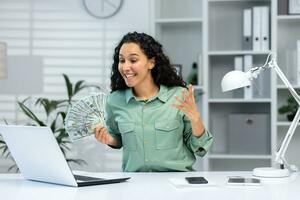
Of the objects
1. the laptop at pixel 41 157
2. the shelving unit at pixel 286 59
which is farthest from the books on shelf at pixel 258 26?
the laptop at pixel 41 157

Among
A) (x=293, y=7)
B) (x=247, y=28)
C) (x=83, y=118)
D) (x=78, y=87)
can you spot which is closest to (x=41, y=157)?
(x=83, y=118)

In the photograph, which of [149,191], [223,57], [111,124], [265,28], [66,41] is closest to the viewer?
[149,191]

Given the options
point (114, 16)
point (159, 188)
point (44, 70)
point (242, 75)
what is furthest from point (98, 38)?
point (159, 188)

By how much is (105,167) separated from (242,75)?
2294 mm

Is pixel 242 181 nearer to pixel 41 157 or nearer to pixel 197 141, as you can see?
pixel 197 141

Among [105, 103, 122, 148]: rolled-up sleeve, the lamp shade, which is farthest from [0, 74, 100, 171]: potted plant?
the lamp shade

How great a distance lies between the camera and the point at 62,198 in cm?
183

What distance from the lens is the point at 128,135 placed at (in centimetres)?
260

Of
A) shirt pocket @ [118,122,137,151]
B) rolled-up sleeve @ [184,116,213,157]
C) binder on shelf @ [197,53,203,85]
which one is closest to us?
rolled-up sleeve @ [184,116,213,157]

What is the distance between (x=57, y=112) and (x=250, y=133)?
1477 millimetres

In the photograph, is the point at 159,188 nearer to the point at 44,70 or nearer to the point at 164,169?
the point at 164,169

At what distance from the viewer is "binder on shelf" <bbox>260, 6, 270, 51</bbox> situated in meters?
3.99

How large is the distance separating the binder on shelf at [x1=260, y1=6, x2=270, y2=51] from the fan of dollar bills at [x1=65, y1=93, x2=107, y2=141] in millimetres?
1734

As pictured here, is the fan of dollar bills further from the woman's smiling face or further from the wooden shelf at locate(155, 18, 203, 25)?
the wooden shelf at locate(155, 18, 203, 25)
